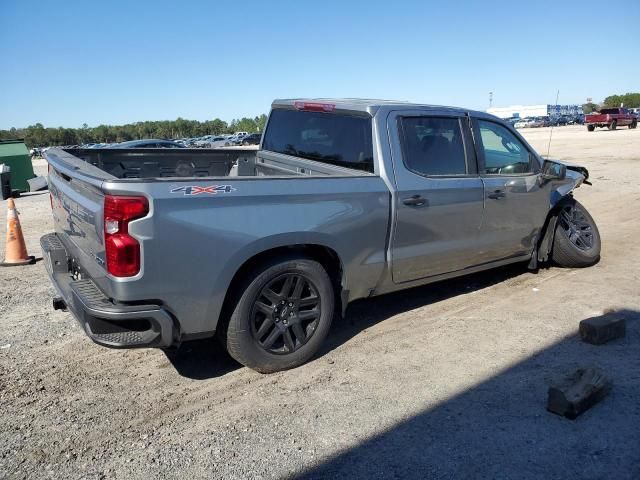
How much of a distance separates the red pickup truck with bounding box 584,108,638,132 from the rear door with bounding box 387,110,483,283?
1760 inches

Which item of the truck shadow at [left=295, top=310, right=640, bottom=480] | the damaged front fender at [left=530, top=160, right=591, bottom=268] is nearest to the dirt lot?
the truck shadow at [left=295, top=310, right=640, bottom=480]

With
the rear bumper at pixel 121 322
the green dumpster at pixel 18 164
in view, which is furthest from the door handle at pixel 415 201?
the green dumpster at pixel 18 164

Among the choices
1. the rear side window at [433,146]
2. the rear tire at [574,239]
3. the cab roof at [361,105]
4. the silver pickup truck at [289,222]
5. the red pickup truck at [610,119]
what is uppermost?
the red pickup truck at [610,119]

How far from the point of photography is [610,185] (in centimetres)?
1290

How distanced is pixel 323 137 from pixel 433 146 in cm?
94

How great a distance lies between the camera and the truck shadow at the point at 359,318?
4.02 meters

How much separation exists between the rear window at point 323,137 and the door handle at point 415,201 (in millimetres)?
370

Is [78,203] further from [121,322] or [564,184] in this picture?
[564,184]

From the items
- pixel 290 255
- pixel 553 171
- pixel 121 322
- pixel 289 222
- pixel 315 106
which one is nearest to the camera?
pixel 121 322

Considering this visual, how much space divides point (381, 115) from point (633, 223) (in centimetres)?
637

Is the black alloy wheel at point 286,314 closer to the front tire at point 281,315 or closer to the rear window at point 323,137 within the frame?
the front tire at point 281,315

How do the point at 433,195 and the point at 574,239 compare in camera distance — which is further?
the point at 574,239

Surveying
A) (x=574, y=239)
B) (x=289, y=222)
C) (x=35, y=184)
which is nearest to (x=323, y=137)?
(x=289, y=222)

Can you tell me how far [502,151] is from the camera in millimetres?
5156
